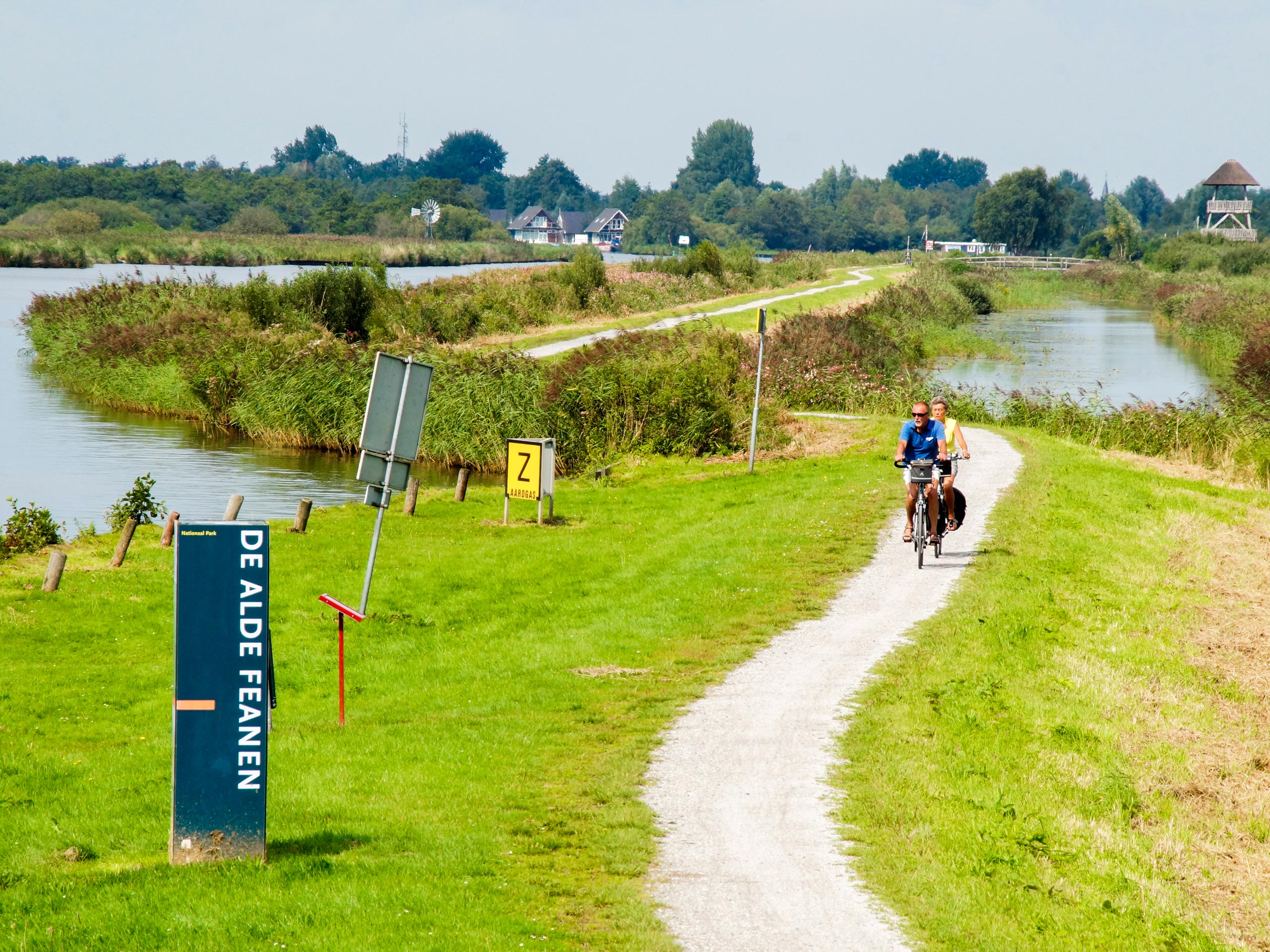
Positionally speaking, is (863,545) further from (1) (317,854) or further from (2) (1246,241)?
(2) (1246,241)

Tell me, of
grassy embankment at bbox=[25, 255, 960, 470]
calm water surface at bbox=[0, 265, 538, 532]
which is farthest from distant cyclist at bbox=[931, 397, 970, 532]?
grassy embankment at bbox=[25, 255, 960, 470]

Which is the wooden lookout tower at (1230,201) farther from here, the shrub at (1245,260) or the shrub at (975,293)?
the shrub at (975,293)

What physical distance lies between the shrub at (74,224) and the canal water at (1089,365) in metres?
78.6

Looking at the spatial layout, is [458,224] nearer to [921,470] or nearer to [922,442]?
[922,442]

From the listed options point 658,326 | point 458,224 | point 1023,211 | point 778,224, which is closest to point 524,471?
point 658,326

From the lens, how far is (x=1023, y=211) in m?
158

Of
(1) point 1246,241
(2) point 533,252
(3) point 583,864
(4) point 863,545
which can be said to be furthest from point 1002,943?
(2) point 533,252

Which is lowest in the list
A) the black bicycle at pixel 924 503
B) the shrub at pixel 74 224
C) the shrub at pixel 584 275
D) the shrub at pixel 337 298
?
the black bicycle at pixel 924 503

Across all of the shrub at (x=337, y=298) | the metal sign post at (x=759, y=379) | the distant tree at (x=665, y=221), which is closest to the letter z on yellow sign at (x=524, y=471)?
the metal sign post at (x=759, y=379)

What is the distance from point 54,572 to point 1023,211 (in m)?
156

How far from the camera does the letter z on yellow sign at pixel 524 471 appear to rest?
22297mm

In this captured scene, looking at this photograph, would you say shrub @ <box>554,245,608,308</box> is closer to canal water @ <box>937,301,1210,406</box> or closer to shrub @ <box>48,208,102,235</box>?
canal water @ <box>937,301,1210,406</box>

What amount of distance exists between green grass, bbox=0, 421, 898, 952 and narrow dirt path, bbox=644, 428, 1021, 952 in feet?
0.96

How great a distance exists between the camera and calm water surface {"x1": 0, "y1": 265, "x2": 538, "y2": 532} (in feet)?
89.6
